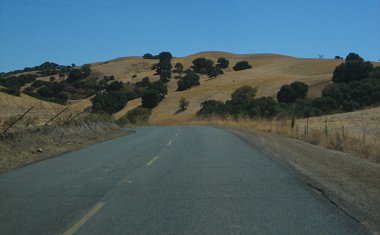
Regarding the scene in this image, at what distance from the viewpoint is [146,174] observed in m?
13.8

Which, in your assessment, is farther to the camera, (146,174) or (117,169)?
(117,169)

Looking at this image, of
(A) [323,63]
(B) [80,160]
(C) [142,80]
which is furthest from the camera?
(A) [323,63]

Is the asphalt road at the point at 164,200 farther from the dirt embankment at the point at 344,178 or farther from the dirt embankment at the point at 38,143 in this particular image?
the dirt embankment at the point at 38,143

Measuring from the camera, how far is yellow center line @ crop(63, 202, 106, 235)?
770cm

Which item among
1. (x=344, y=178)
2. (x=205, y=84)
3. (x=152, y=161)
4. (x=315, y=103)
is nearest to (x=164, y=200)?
(x=344, y=178)

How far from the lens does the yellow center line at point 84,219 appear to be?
7695mm

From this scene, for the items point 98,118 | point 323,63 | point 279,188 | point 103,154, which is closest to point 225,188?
point 279,188

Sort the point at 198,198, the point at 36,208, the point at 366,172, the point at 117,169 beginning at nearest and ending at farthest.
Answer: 1. the point at 36,208
2. the point at 198,198
3. the point at 366,172
4. the point at 117,169

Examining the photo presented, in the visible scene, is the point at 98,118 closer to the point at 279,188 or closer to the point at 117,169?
the point at 117,169

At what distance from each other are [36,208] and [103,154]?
1042 centimetres

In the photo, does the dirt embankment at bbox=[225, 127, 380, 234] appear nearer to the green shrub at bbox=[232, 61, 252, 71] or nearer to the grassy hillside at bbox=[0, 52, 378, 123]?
the grassy hillside at bbox=[0, 52, 378, 123]

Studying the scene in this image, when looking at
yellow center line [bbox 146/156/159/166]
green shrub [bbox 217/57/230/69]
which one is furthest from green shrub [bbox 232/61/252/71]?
yellow center line [bbox 146/156/159/166]

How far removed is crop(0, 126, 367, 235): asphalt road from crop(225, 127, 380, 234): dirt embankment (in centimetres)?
30

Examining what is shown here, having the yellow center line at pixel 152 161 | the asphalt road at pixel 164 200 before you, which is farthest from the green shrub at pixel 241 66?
the asphalt road at pixel 164 200
